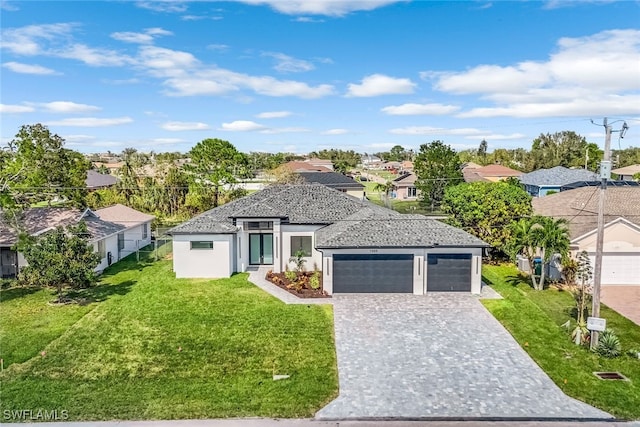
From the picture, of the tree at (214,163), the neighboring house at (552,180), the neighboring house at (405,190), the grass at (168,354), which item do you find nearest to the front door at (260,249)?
the grass at (168,354)

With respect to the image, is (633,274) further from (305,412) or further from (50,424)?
(50,424)

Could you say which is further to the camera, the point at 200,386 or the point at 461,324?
the point at 461,324

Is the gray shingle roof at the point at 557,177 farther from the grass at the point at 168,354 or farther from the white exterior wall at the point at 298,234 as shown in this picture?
the grass at the point at 168,354

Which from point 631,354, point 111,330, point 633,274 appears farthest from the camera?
point 633,274

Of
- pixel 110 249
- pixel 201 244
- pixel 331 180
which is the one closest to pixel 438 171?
pixel 331 180

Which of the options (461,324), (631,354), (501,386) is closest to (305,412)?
(501,386)

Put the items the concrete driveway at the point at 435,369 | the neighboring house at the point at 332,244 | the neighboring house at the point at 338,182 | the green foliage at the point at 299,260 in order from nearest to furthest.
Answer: the concrete driveway at the point at 435,369
the neighboring house at the point at 332,244
the green foliage at the point at 299,260
the neighboring house at the point at 338,182

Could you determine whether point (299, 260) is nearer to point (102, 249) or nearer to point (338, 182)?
point (102, 249)
